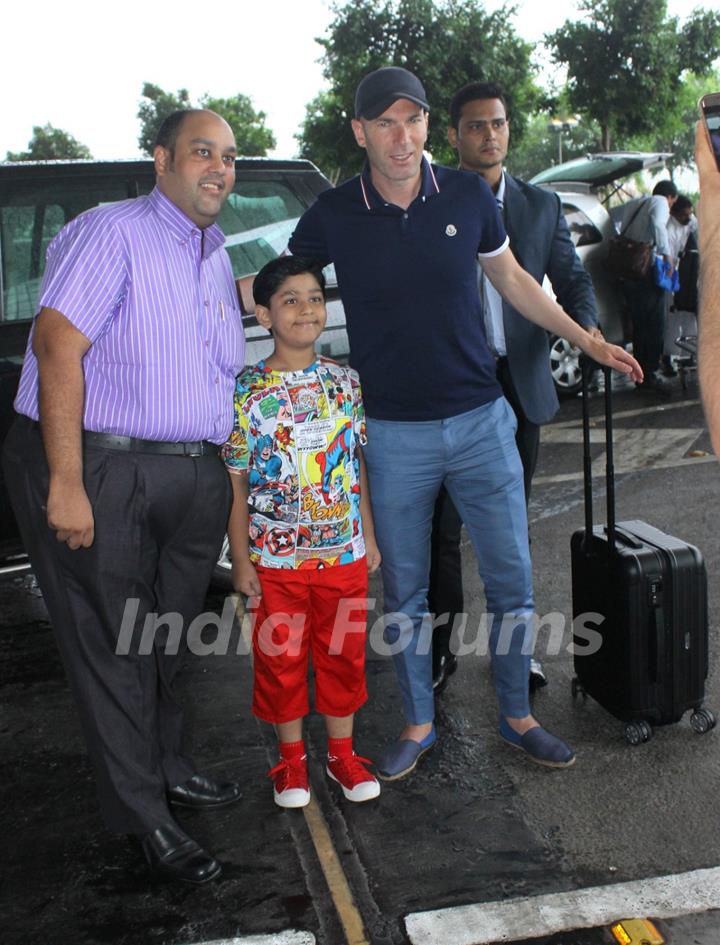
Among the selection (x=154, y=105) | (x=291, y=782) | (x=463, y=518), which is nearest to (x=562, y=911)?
(x=291, y=782)

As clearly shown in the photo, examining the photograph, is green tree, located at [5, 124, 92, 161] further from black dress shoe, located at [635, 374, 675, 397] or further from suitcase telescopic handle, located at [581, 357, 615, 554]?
suitcase telescopic handle, located at [581, 357, 615, 554]

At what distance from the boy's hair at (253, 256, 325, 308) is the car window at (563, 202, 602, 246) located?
7.08m

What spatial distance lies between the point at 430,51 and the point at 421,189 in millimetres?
28463

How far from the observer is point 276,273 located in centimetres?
322

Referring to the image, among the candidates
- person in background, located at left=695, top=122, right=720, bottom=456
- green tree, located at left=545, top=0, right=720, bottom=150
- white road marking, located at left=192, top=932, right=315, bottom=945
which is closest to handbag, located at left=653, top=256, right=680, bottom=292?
white road marking, located at left=192, top=932, right=315, bottom=945

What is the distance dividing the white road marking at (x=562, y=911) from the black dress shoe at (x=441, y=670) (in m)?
1.33

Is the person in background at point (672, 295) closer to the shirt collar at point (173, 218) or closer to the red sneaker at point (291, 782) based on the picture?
the red sneaker at point (291, 782)

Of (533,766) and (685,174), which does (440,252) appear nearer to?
(533,766)

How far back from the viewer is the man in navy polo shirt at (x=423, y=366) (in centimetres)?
320

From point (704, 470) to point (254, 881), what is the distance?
4.90 meters

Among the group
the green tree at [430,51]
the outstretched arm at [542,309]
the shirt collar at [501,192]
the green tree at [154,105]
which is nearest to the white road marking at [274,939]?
the outstretched arm at [542,309]

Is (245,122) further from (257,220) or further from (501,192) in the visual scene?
(501,192)

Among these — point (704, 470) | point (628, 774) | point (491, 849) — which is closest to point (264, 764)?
point (491, 849)

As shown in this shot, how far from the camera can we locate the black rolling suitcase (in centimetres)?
349
